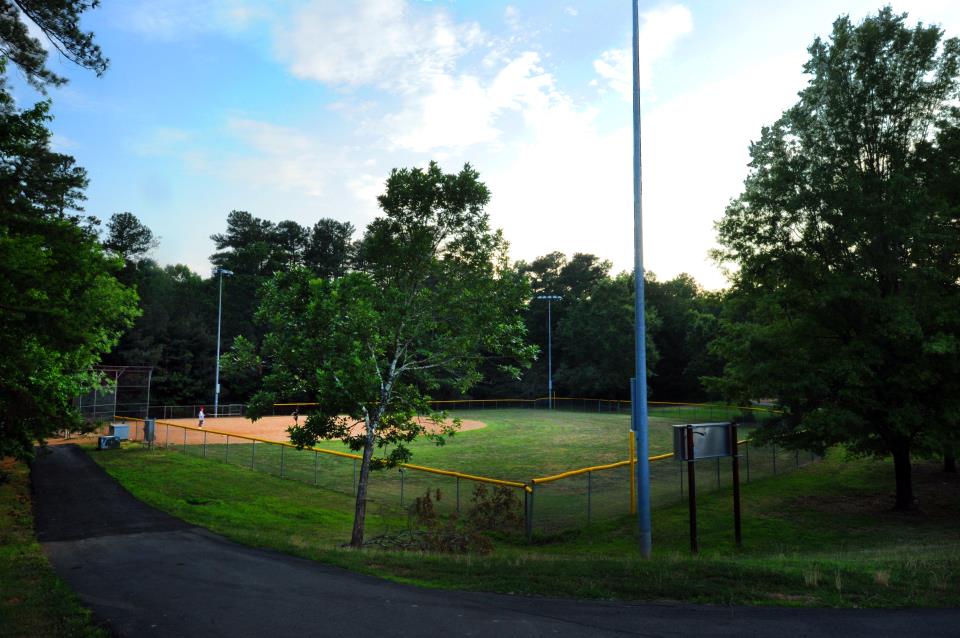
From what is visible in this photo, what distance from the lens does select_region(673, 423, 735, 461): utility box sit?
43.8 feet

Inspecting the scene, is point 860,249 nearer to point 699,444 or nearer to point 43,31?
point 699,444

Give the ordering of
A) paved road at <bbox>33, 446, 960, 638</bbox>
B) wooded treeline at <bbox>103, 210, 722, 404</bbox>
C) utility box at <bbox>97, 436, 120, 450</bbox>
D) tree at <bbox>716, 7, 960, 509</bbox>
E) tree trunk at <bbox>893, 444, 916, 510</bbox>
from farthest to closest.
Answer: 1. wooded treeline at <bbox>103, 210, 722, 404</bbox>
2. utility box at <bbox>97, 436, 120, 450</bbox>
3. tree trunk at <bbox>893, 444, 916, 510</bbox>
4. tree at <bbox>716, 7, 960, 509</bbox>
5. paved road at <bbox>33, 446, 960, 638</bbox>

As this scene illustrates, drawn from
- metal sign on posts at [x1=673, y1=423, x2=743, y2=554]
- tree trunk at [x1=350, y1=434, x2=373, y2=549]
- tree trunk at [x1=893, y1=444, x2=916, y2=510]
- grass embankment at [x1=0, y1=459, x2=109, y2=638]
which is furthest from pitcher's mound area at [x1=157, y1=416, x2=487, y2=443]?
metal sign on posts at [x1=673, y1=423, x2=743, y2=554]

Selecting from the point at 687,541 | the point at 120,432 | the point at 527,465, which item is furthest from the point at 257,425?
the point at 687,541

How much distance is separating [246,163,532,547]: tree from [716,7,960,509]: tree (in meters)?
8.86

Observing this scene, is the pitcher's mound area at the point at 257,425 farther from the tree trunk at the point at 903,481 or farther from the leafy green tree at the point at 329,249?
the leafy green tree at the point at 329,249

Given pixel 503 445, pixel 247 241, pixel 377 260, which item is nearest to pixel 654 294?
pixel 503 445

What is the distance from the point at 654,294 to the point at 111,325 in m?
65.4

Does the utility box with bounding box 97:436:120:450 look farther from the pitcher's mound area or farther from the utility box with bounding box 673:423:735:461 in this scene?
the utility box with bounding box 673:423:735:461

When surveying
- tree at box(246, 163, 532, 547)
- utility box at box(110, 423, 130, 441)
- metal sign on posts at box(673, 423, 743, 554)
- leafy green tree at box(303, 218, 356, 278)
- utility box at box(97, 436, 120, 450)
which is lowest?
utility box at box(97, 436, 120, 450)

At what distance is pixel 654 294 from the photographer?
8262 centimetres

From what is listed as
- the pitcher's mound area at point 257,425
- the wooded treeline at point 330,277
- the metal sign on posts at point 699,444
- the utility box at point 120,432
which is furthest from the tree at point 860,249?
the wooded treeline at point 330,277

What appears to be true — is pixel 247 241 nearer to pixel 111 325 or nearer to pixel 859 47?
pixel 111 325

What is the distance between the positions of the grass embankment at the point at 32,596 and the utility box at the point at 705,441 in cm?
1078
